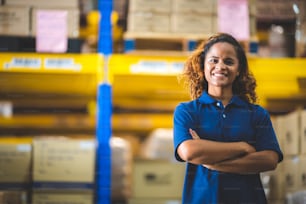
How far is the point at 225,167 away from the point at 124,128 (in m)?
4.02

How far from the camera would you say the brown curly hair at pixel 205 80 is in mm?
2951

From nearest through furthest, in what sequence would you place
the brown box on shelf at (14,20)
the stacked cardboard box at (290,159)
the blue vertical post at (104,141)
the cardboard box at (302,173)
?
the cardboard box at (302,173) < the stacked cardboard box at (290,159) < the blue vertical post at (104,141) < the brown box on shelf at (14,20)

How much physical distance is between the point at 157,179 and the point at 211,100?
1.47m

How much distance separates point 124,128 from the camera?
268 inches

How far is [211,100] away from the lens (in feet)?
9.61

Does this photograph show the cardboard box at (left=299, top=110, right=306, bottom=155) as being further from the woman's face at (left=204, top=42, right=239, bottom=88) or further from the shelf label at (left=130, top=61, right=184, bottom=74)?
the woman's face at (left=204, top=42, right=239, bottom=88)

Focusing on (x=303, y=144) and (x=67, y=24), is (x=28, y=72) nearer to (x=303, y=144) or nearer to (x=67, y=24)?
(x=67, y=24)

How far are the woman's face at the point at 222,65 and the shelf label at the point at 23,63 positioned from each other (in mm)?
1831

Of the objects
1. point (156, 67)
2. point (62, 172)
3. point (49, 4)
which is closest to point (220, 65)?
point (156, 67)

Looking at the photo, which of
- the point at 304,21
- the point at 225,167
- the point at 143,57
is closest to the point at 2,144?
the point at 143,57

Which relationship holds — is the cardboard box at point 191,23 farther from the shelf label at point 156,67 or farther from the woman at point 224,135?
the woman at point 224,135

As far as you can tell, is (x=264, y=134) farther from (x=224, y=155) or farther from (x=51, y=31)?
(x=51, y=31)

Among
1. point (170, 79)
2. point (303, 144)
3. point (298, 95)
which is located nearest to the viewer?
point (303, 144)

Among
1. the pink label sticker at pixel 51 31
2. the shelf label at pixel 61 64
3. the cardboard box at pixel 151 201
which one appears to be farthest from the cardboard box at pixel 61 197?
the pink label sticker at pixel 51 31
